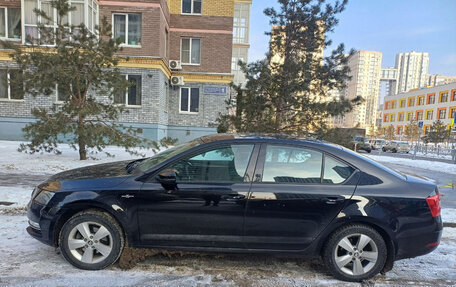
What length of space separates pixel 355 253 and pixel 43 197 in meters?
3.49

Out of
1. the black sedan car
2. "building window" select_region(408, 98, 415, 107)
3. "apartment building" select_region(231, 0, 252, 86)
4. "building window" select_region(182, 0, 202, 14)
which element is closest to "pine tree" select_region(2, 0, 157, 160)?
the black sedan car

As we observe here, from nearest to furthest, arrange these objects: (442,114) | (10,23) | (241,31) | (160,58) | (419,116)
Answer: (10,23) → (160,58) → (241,31) → (442,114) → (419,116)

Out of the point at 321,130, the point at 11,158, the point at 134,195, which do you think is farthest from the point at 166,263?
the point at 11,158

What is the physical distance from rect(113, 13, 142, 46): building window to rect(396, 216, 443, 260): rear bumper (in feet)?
49.2

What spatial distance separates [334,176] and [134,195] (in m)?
2.19

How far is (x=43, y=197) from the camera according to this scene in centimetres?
309

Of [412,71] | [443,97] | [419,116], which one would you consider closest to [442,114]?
[443,97]

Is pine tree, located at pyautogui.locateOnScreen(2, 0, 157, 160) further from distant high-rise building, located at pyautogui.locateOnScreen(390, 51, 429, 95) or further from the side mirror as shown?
distant high-rise building, located at pyautogui.locateOnScreen(390, 51, 429, 95)

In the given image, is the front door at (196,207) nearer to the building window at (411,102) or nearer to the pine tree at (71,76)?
the pine tree at (71,76)

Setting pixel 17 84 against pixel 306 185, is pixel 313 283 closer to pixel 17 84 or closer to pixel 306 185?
pixel 306 185

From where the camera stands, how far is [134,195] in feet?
Result: 9.72

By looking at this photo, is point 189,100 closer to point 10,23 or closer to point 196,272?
point 10,23

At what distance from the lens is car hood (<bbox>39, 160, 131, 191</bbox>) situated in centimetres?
301

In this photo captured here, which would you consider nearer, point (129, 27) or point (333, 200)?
point (333, 200)
